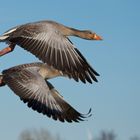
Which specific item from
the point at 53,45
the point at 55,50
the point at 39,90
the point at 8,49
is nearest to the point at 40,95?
the point at 39,90

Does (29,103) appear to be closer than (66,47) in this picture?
No

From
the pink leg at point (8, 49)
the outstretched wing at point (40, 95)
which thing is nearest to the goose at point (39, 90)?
the outstretched wing at point (40, 95)

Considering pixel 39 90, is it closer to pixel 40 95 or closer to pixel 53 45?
pixel 40 95

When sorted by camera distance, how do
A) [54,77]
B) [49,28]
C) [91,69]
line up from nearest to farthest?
1. [91,69]
2. [49,28]
3. [54,77]

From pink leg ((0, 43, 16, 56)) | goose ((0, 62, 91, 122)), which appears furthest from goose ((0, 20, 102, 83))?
goose ((0, 62, 91, 122))

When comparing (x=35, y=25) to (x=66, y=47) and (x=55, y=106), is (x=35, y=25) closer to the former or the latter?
(x=66, y=47)

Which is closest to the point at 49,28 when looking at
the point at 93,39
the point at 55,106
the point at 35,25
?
the point at 35,25

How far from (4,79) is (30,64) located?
4.91ft

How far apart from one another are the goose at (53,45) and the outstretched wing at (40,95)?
207cm

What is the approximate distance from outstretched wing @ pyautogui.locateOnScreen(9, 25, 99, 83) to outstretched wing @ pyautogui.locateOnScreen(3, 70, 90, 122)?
221 centimetres

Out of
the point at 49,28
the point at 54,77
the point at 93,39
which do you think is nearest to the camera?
the point at 49,28

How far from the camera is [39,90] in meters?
19.8

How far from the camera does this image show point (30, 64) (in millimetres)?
20875

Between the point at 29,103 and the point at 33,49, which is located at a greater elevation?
the point at 33,49
